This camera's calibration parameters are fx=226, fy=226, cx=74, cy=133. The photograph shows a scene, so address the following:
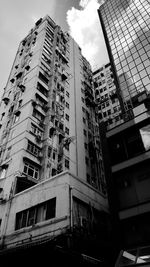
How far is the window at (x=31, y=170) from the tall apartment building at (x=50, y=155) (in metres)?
0.11

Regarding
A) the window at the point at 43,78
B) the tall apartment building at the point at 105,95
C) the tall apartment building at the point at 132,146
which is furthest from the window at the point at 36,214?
the tall apartment building at the point at 105,95

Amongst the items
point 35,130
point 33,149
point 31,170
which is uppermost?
point 35,130

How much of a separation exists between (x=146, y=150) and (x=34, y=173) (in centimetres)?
1347

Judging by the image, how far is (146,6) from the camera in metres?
35.2

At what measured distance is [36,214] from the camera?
16.8 meters

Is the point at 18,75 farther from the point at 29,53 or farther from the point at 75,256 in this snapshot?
the point at 75,256

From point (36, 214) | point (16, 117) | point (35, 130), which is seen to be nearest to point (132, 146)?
point (36, 214)

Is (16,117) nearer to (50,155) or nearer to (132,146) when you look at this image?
(50,155)

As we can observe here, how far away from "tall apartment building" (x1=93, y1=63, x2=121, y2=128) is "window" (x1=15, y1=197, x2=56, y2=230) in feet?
87.6

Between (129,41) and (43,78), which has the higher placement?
(129,41)

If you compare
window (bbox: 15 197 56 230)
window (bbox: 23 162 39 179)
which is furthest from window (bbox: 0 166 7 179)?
window (bbox: 15 197 56 230)

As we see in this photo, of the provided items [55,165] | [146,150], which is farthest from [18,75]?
[146,150]

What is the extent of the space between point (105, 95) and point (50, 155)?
90.8 ft

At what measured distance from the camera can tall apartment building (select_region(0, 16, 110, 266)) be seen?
15.1 metres
